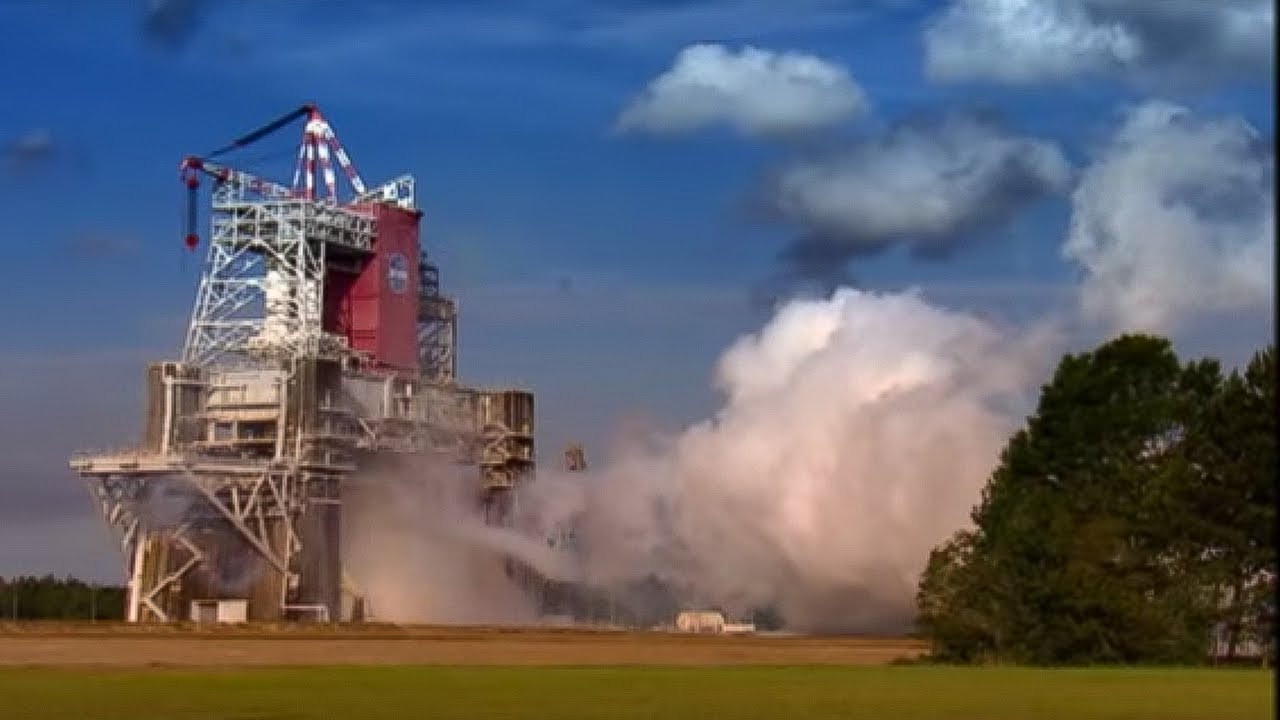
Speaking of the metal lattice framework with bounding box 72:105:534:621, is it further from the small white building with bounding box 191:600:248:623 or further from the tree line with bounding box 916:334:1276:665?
the tree line with bounding box 916:334:1276:665

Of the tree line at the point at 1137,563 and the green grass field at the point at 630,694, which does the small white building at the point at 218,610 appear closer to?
the tree line at the point at 1137,563

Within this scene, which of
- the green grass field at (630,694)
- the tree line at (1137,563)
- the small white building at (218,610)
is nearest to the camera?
the green grass field at (630,694)

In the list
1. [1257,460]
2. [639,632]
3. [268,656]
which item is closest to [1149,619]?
[1257,460]

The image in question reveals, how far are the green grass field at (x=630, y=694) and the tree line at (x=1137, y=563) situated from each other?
38.9ft

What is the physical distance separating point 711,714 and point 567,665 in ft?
194

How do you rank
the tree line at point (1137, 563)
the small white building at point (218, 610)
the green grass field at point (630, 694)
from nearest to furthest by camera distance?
the green grass field at point (630, 694) → the tree line at point (1137, 563) → the small white building at point (218, 610)

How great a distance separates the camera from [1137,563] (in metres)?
126

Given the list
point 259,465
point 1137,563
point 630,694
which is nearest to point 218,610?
point 259,465

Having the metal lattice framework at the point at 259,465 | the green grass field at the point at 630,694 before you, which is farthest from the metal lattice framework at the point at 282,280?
the green grass field at the point at 630,694

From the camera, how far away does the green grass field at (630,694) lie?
62781 mm

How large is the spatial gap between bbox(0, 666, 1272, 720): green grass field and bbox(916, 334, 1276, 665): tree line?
11.9m

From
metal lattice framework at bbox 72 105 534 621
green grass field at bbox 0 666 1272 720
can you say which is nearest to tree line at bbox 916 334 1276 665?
green grass field at bbox 0 666 1272 720

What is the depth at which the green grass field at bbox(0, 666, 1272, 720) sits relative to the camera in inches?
2472

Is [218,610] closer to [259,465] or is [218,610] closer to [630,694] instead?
[259,465]
